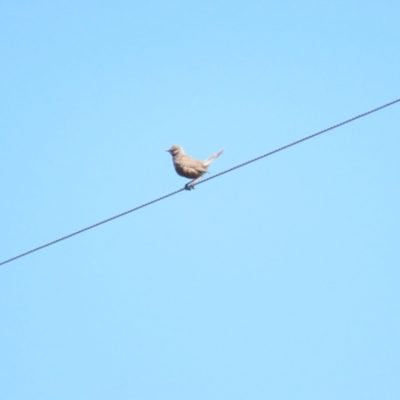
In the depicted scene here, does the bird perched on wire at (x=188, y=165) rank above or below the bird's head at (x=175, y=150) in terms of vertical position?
below

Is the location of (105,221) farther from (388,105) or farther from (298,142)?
(388,105)

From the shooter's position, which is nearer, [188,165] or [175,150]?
[188,165]

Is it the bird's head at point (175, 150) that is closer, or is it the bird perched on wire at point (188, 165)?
the bird perched on wire at point (188, 165)

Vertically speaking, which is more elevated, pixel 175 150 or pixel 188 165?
pixel 175 150

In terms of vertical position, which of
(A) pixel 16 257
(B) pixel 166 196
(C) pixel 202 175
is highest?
(C) pixel 202 175

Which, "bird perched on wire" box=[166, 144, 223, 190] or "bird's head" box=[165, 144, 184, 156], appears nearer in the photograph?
"bird perched on wire" box=[166, 144, 223, 190]

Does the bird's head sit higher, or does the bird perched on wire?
the bird's head

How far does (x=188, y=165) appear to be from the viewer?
13984 mm

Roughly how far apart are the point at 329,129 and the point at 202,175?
19.4 feet

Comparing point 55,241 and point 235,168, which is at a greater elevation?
point 235,168

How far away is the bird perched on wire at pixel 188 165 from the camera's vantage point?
1397 cm

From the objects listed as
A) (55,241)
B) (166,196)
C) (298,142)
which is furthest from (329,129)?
(55,241)

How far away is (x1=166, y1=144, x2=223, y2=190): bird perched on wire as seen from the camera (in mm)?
13969

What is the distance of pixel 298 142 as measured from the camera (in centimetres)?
847
